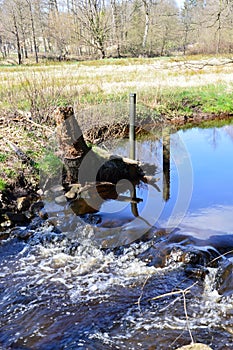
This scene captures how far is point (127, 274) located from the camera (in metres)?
4.50

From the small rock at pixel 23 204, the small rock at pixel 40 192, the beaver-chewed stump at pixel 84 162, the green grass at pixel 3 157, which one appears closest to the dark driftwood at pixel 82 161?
the beaver-chewed stump at pixel 84 162

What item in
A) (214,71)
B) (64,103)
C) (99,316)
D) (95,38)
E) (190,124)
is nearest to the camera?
(99,316)

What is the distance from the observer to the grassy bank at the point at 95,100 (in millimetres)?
7309

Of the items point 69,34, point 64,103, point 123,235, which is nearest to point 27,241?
point 123,235

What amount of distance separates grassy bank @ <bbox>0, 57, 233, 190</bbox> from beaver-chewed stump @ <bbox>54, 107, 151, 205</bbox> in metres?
1.00

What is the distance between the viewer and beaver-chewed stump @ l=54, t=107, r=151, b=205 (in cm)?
677

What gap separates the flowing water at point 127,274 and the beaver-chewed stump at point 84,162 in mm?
415

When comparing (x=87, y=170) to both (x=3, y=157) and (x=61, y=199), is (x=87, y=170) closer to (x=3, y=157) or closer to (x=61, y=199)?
(x=61, y=199)

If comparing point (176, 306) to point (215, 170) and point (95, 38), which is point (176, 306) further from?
point (95, 38)

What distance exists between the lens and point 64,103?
1021 centimetres

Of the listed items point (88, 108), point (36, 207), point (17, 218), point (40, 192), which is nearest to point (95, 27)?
point (88, 108)

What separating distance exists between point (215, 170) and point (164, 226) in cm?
327

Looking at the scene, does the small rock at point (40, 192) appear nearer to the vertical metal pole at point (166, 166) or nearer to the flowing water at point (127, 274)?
the flowing water at point (127, 274)

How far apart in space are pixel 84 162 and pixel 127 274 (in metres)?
3.11
